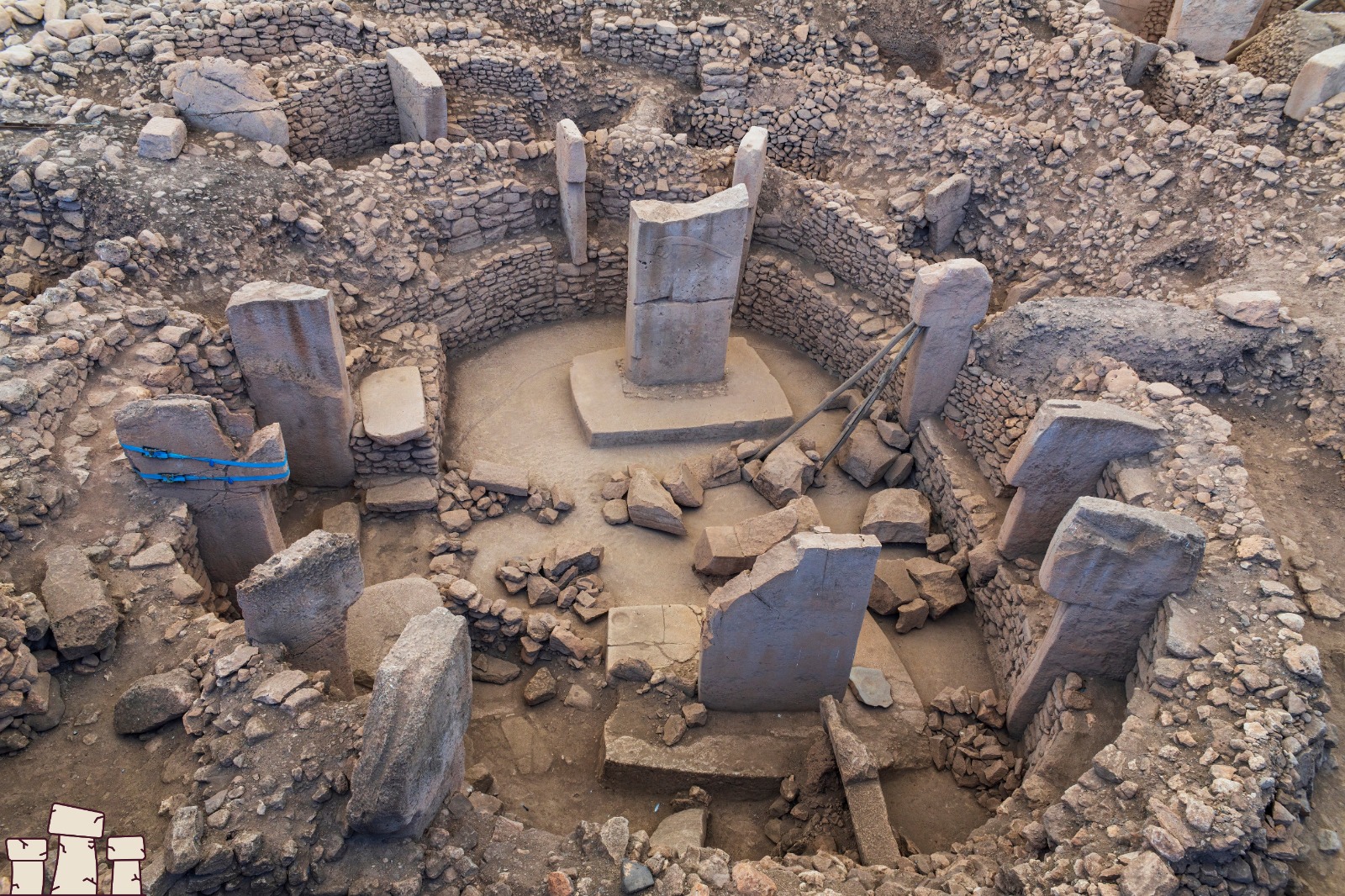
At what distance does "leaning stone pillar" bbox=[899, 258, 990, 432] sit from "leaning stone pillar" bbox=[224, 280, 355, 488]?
524 cm

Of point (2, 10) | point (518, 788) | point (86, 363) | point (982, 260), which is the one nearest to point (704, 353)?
point (982, 260)

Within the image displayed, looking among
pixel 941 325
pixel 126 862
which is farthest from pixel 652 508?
pixel 126 862

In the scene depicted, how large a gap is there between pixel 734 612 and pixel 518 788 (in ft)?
6.79

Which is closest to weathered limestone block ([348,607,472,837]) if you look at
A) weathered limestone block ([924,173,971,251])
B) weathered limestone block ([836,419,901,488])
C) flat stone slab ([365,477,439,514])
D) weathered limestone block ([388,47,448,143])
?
flat stone slab ([365,477,439,514])

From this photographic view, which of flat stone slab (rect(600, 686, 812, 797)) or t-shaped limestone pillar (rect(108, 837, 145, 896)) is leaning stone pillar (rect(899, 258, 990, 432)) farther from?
t-shaped limestone pillar (rect(108, 837, 145, 896))

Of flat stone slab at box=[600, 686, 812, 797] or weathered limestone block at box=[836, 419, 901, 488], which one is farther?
weathered limestone block at box=[836, 419, 901, 488]

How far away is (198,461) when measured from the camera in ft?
20.6

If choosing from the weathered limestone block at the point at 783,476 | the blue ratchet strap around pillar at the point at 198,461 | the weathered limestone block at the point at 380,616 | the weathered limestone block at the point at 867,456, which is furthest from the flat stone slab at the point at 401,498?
the weathered limestone block at the point at 867,456

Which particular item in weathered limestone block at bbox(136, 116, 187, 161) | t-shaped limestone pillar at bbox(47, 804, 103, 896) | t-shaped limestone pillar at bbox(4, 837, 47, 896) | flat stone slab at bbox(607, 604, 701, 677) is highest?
weathered limestone block at bbox(136, 116, 187, 161)

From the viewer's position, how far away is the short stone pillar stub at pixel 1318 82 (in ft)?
27.7

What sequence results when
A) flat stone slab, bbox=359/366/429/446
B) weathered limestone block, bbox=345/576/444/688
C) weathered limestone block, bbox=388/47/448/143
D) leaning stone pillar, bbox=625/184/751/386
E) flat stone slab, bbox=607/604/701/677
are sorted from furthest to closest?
weathered limestone block, bbox=388/47/448/143, leaning stone pillar, bbox=625/184/751/386, flat stone slab, bbox=359/366/429/446, flat stone slab, bbox=607/604/701/677, weathered limestone block, bbox=345/576/444/688

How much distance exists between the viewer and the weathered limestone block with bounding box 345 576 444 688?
21.4ft

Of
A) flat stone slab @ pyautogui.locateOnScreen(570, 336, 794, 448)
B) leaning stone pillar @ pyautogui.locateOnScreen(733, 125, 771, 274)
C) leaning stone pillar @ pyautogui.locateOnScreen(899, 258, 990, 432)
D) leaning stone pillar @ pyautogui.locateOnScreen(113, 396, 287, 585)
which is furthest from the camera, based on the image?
leaning stone pillar @ pyautogui.locateOnScreen(733, 125, 771, 274)

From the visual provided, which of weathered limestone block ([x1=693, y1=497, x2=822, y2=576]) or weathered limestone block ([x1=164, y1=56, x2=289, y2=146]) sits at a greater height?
weathered limestone block ([x1=164, y1=56, x2=289, y2=146])
